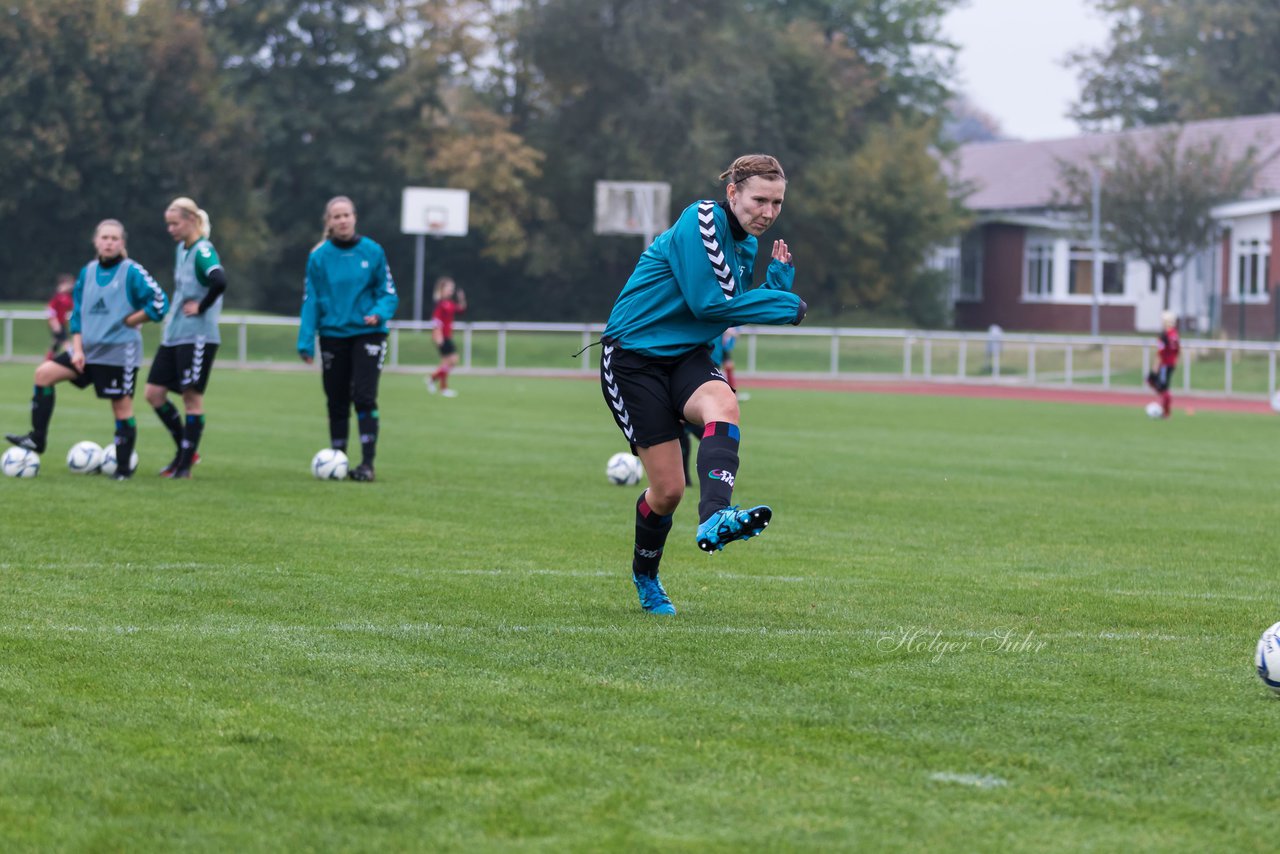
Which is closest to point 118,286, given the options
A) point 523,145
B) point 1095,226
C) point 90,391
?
point 90,391

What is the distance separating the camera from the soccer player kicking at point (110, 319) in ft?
40.0

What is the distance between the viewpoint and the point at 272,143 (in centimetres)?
5353

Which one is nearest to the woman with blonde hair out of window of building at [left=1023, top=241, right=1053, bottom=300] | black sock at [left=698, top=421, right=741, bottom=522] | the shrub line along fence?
black sock at [left=698, top=421, right=741, bottom=522]

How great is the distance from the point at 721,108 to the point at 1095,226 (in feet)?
40.4

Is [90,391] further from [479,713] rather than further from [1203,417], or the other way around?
[479,713]

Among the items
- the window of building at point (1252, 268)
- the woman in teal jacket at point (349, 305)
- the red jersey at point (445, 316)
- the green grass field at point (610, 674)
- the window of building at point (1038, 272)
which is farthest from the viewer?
the window of building at point (1038, 272)

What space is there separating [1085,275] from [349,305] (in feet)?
165

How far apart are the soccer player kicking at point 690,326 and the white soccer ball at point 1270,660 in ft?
6.57

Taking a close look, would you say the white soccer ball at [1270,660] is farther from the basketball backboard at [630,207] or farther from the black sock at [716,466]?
the basketball backboard at [630,207]

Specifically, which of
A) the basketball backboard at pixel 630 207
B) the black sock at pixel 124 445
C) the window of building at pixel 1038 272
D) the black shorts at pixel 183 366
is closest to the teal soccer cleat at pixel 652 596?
the black shorts at pixel 183 366

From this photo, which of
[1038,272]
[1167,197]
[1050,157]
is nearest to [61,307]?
[1167,197]

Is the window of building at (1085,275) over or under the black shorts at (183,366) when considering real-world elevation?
over

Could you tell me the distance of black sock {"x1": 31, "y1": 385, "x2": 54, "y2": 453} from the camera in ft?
42.2

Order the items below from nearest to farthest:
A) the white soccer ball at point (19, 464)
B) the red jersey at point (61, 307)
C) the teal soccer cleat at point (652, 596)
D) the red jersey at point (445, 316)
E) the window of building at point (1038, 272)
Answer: the teal soccer cleat at point (652, 596) < the white soccer ball at point (19, 464) < the red jersey at point (445, 316) < the red jersey at point (61, 307) < the window of building at point (1038, 272)
